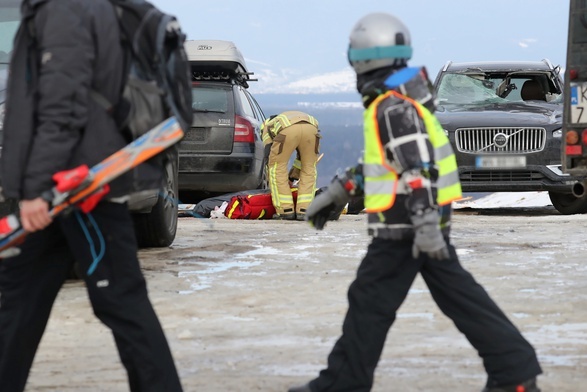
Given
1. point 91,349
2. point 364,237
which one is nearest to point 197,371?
point 91,349

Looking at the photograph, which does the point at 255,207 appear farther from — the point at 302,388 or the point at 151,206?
the point at 302,388

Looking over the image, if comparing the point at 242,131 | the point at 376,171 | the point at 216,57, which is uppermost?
the point at 376,171

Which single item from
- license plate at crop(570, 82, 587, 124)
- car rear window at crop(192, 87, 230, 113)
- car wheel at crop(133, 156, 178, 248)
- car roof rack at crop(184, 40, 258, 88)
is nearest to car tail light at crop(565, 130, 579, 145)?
license plate at crop(570, 82, 587, 124)

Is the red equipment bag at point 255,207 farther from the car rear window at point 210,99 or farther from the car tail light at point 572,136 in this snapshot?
the car tail light at point 572,136

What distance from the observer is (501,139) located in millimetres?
14789

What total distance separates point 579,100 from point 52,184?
19.2 ft

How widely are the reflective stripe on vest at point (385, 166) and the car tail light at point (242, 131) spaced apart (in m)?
10.3

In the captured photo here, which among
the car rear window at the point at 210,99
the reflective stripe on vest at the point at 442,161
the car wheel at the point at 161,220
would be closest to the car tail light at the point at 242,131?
the car rear window at the point at 210,99

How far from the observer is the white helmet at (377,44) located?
489cm

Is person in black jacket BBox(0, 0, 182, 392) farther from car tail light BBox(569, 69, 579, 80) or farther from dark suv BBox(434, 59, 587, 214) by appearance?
dark suv BBox(434, 59, 587, 214)

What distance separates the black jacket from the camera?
4254 millimetres

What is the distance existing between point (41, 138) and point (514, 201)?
58.4 ft

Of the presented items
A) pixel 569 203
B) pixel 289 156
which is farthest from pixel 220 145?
pixel 569 203

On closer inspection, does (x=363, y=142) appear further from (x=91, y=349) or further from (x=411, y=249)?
(x=91, y=349)
